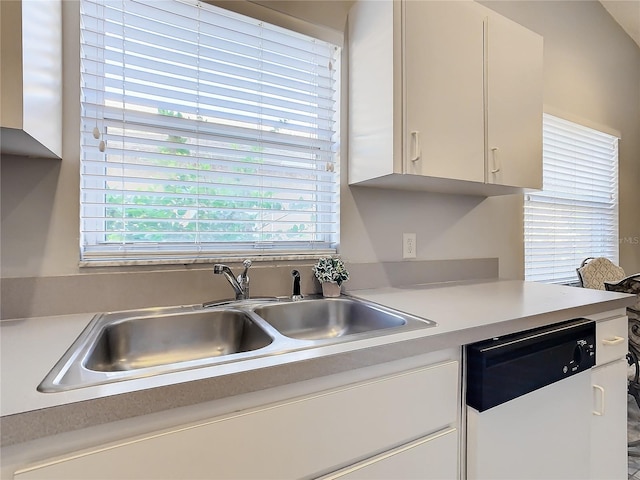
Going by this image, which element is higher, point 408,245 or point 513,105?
point 513,105

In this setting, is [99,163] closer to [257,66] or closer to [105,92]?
[105,92]

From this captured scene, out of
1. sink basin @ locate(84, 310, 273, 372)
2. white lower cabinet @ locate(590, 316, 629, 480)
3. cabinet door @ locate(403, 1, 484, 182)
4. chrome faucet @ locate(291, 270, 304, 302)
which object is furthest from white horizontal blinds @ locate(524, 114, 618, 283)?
sink basin @ locate(84, 310, 273, 372)

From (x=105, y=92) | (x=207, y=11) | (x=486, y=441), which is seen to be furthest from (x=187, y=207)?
(x=486, y=441)

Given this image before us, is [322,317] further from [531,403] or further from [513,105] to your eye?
[513,105]

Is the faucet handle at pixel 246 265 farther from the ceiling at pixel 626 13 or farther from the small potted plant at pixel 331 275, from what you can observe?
the ceiling at pixel 626 13

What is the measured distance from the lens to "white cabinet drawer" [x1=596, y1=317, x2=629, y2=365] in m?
1.19

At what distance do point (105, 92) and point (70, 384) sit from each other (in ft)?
3.17

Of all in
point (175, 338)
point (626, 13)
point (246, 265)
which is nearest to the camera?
point (175, 338)

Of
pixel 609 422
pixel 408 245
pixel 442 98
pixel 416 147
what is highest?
pixel 442 98

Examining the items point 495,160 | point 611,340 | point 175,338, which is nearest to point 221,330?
point 175,338

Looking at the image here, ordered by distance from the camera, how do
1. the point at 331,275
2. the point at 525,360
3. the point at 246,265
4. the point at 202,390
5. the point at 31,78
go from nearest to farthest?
the point at 202,390 < the point at 31,78 < the point at 525,360 < the point at 246,265 < the point at 331,275

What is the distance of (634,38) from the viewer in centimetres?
297

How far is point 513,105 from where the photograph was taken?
4.88 ft

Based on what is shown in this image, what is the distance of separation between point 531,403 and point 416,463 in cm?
45
